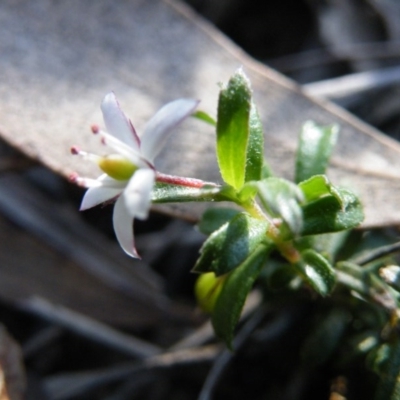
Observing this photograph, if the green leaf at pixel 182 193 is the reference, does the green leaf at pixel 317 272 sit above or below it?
below

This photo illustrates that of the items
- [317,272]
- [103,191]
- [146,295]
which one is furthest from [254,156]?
[146,295]

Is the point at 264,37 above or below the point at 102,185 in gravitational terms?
below

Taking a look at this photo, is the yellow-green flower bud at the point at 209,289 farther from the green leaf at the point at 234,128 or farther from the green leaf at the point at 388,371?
the green leaf at the point at 388,371

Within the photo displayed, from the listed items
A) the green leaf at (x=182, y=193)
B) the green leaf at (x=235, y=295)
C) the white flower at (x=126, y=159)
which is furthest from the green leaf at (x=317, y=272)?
the white flower at (x=126, y=159)

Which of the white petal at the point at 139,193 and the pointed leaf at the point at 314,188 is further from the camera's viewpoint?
the pointed leaf at the point at 314,188

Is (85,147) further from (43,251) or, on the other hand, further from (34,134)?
(43,251)

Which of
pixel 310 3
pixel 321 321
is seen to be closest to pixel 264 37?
pixel 310 3
